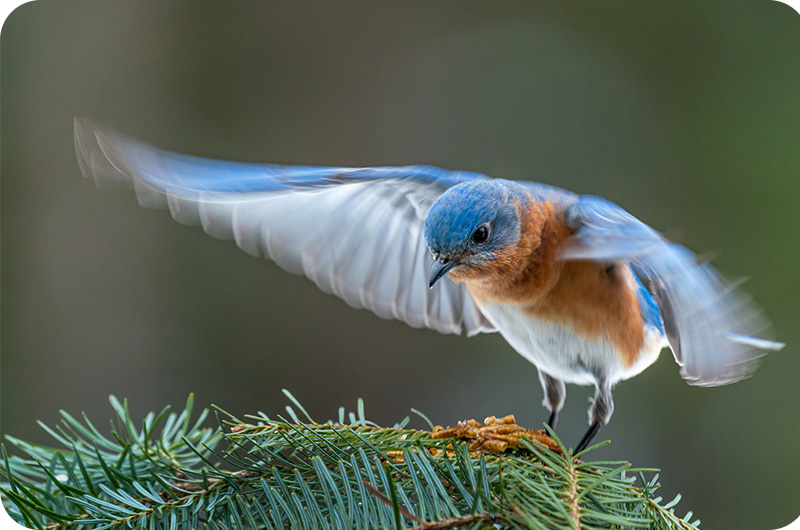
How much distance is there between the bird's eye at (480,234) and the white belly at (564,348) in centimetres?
10

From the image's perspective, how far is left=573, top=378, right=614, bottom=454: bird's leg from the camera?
2.95 feet

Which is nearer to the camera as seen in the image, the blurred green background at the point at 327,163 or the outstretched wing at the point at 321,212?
the outstretched wing at the point at 321,212

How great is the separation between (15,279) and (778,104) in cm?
183

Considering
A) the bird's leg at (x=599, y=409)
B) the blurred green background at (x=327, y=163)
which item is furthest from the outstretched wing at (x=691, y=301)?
the blurred green background at (x=327, y=163)

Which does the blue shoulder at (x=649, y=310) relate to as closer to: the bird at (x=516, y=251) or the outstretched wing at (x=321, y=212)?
the bird at (x=516, y=251)

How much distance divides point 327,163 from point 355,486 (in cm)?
138

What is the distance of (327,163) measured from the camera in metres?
1.84

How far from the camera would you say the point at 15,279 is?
1781mm

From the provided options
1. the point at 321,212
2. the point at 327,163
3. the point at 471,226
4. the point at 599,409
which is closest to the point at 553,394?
the point at 599,409

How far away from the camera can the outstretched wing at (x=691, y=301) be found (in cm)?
69

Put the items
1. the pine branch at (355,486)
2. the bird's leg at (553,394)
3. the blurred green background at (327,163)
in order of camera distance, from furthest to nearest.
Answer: the blurred green background at (327,163) → the bird's leg at (553,394) → the pine branch at (355,486)

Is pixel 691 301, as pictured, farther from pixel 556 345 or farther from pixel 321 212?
pixel 321 212

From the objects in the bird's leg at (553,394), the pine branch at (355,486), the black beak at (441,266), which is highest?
the black beak at (441,266)

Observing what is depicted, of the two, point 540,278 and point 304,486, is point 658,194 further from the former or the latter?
point 304,486
